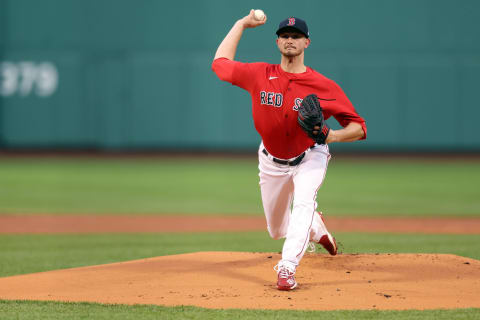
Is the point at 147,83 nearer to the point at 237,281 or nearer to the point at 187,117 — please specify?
the point at 187,117

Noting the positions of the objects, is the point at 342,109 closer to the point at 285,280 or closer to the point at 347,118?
the point at 347,118

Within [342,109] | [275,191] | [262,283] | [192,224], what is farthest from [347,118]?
[192,224]

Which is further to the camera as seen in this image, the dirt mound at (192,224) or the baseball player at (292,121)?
the dirt mound at (192,224)

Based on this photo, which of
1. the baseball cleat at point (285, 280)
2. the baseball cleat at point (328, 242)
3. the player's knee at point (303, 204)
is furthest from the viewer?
the baseball cleat at point (328, 242)

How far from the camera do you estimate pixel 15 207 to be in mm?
11086

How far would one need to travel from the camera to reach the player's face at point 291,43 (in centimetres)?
489

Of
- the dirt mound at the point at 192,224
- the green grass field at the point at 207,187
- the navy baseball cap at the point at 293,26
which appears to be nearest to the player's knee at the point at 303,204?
the navy baseball cap at the point at 293,26

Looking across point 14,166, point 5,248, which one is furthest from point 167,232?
point 14,166

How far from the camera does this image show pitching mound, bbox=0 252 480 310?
4.47 meters

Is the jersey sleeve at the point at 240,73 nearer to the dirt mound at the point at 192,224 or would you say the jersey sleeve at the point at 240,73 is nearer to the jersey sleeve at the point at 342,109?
the jersey sleeve at the point at 342,109

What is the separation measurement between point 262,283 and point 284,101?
1.26 meters

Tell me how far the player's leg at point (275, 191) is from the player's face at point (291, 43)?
76 centimetres

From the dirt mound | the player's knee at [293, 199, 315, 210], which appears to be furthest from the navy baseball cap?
the dirt mound

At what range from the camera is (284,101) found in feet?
16.1
